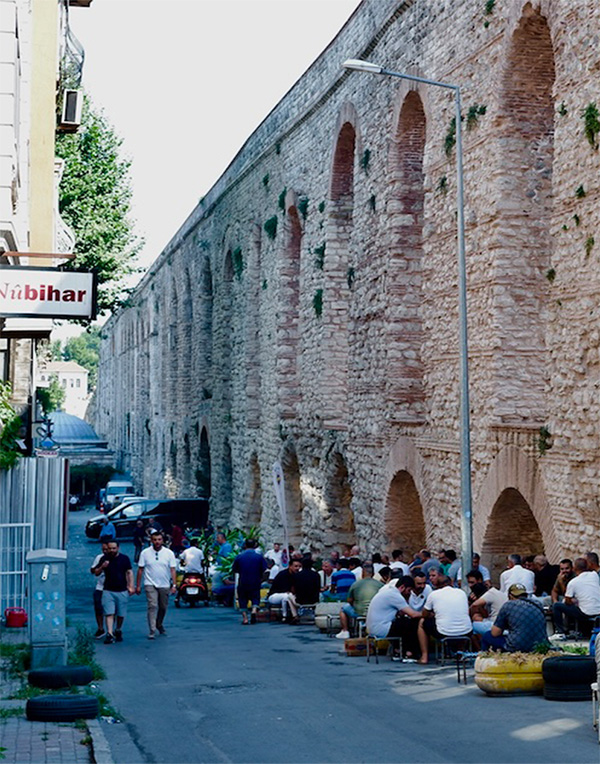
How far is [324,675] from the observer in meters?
13.9

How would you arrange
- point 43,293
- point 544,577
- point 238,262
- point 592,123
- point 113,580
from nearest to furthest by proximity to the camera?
point 43,293 → point 592,123 → point 544,577 → point 113,580 → point 238,262

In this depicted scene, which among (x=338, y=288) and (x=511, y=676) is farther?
(x=338, y=288)

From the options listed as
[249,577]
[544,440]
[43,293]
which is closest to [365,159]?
[249,577]

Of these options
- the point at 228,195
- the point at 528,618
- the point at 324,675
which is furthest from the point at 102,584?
the point at 228,195

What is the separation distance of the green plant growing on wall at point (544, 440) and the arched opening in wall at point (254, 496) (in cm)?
1931

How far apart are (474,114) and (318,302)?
364 inches

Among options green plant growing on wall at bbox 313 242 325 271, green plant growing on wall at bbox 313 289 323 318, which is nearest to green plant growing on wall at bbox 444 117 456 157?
green plant growing on wall at bbox 313 242 325 271

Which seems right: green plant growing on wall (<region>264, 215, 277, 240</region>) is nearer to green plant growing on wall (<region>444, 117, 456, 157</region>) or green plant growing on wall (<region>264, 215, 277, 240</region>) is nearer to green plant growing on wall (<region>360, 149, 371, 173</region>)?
green plant growing on wall (<region>360, 149, 371, 173</region>)

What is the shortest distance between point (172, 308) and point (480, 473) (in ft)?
114

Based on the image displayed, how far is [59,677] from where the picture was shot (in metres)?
12.3

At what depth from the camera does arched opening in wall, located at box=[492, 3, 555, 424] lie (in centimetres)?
1823

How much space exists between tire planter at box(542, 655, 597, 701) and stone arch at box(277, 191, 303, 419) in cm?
2015

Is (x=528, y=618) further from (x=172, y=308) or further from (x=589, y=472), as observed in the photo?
(x=172, y=308)

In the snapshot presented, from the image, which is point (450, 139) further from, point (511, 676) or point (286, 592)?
point (511, 676)
